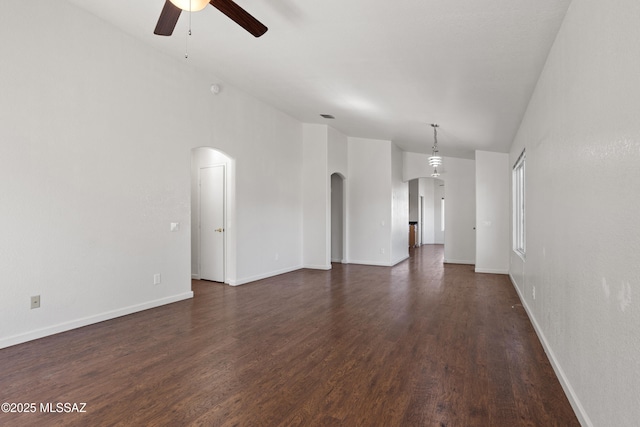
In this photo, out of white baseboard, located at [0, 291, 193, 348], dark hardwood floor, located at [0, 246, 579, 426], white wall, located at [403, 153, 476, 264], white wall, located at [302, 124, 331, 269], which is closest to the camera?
dark hardwood floor, located at [0, 246, 579, 426]

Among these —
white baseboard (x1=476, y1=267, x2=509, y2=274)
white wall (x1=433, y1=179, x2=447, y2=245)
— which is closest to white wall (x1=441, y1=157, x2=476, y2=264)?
white baseboard (x1=476, y1=267, x2=509, y2=274)

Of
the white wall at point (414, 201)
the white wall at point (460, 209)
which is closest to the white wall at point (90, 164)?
the white wall at point (460, 209)

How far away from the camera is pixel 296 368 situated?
279 cm

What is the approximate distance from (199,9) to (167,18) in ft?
1.11

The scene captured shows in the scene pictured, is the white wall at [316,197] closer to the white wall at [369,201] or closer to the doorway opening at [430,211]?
the white wall at [369,201]

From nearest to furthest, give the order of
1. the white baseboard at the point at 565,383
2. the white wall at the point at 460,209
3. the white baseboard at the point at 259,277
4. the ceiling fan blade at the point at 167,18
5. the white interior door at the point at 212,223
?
1. the white baseboard at the point at 565,383
2. the ceiling fan blade at the point at 167,18
3. the white baseboard at the point at 259,277
4. the white interior door at the point at 212,223
5. the white wall at the point at 460,209

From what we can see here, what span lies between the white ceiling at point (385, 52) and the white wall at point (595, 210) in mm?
445

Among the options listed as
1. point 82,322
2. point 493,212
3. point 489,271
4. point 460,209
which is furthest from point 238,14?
point 460,209

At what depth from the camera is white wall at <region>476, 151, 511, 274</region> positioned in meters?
7.36

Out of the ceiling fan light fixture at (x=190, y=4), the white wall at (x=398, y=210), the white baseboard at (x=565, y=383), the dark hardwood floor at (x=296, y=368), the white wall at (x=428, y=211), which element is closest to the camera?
the white baseboard at (x=565, y=383)

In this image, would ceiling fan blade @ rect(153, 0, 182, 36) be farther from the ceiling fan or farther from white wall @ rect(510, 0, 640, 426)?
white wall @ rect(510, 0, 640, 426)

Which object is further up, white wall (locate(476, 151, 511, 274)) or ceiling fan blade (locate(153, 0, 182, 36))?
ceiling fan blade (locate(153, 0, 182, 36))

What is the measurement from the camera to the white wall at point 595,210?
1439 mm

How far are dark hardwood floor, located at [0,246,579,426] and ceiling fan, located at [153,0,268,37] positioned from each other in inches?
107
